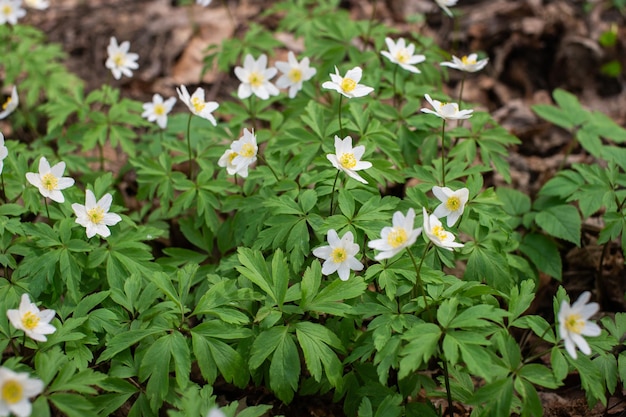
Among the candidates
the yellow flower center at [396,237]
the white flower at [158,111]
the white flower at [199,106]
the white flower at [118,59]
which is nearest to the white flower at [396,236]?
the yellow flower center at [396,237]

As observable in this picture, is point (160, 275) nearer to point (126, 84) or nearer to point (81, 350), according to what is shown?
point (81, 350)

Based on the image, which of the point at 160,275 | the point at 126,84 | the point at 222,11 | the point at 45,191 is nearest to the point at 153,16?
the point at 222,11

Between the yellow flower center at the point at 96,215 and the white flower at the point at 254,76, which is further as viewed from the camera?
the white flower at the point at 254,76

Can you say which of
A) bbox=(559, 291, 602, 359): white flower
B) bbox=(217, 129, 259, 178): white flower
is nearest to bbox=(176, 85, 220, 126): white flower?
bbox=(217, 129, 259, 178): white flower

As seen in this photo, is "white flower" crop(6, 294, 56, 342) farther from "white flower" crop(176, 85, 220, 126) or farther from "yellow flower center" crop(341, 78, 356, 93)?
"yellow flower center" crop(341, 78, 356, 93)

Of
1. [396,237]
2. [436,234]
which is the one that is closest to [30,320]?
[396,237]

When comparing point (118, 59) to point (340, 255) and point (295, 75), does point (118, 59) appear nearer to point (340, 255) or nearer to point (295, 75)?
point (295, 75)

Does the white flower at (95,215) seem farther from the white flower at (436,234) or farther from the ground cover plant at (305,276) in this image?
the white flower at (436,234)
